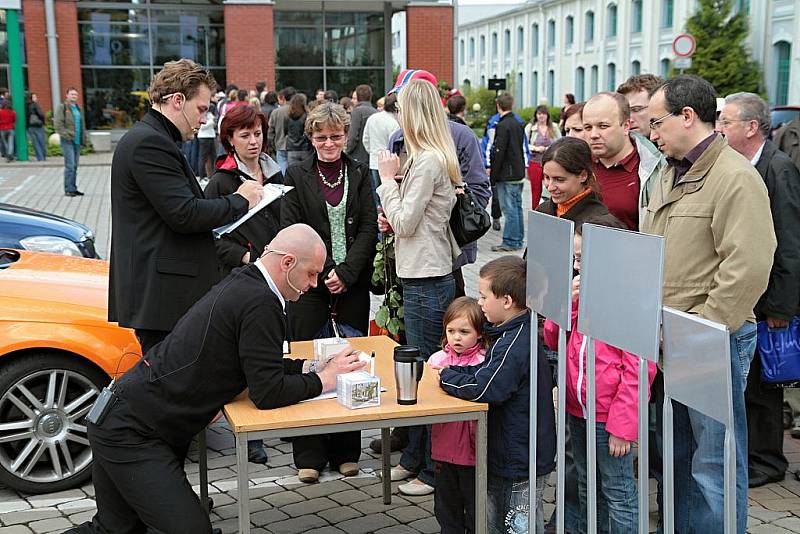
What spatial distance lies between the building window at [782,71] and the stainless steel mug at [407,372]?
1393 inches

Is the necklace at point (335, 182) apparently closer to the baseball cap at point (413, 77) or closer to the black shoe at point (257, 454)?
the baseball cap at point (413, 77)

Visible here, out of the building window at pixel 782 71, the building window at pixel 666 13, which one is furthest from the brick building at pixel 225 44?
the building window at pixel 666 13

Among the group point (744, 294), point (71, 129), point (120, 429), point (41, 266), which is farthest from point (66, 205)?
point (744, 294)

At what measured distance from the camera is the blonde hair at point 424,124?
4.69m

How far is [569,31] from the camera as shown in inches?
2122

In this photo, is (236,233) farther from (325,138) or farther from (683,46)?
(683,46)

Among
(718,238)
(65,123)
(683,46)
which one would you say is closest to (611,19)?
(683,46)

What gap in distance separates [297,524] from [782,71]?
35649 millimetres

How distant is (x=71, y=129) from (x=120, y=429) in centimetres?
1538

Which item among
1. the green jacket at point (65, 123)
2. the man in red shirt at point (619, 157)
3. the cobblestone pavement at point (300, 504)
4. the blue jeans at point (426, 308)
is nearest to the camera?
the man in red shirt at point (619, 157)

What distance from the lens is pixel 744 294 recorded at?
353 centimetres

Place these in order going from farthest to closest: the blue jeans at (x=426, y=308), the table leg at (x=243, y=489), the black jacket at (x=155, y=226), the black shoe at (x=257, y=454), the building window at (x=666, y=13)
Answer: the building window at (x=666, y=13)
the black shoe at (x=257, y=454)
the blue jeans at (x=426, y=308)
the black jacket at (x=155, y=226)
the table leg at (x=243, y=489)

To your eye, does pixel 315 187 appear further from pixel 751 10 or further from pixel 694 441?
pixel 751 10

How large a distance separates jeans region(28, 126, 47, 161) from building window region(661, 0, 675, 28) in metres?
29.4
